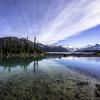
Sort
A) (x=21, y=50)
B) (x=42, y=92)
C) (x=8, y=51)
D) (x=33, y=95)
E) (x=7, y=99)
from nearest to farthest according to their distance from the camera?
1. (x=7, y=99)
2. (x=33, y=95)
3. (x=42, y=92)
4. (x=8, y=51)
5. (x=21, y=50)

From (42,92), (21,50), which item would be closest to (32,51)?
(21,50)

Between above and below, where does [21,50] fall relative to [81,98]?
above

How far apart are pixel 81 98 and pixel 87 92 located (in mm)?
2417

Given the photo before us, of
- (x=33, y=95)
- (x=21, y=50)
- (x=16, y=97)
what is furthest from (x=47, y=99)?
(x=21, y=50)

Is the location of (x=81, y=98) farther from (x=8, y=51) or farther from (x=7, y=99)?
(x=8, y=51)

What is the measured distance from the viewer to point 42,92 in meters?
17.8

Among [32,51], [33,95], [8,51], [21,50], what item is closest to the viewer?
[33,95]

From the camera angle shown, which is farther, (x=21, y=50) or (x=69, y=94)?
(x=21, y=50)

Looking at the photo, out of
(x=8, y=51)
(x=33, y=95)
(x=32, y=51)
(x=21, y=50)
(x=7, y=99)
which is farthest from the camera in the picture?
(x=32, y=51)

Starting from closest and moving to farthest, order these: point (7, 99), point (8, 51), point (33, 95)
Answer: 1. point (7, 99)
2. point (33, 95)
3. point (8, 51)

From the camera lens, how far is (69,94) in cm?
1716

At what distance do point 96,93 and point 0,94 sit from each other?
1083cm

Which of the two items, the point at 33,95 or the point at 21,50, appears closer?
the point at 33,95

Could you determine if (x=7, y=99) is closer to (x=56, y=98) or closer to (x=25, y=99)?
(x=25, y=99)
